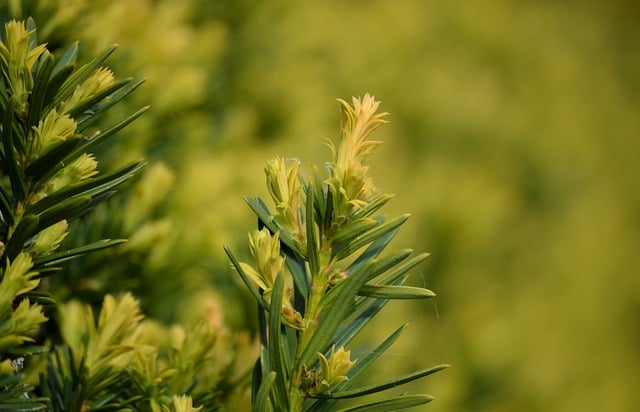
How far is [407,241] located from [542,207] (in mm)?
568

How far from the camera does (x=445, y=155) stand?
3.68 ft

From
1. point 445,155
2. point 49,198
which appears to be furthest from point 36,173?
point 445,155

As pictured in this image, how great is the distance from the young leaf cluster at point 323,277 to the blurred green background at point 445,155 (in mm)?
32

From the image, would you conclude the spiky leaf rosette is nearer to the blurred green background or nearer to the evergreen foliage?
the evergreen foliage

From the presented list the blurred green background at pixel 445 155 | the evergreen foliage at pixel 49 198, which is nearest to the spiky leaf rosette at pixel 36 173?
the evergreen foliage at pixel 49 198

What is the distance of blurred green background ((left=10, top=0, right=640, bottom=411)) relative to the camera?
46 centimetres

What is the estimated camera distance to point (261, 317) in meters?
0.22

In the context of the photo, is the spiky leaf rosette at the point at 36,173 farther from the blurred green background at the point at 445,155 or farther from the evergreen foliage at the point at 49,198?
the blurred green background at the point at 445,155

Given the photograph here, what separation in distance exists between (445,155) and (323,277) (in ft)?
3.06

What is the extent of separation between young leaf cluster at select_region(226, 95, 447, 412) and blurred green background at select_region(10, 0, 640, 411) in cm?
3

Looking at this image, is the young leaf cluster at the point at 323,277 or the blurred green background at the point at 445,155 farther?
the blurred green background at the point at 445,155

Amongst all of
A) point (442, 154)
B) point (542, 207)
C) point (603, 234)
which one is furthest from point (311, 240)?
point (603, 234)

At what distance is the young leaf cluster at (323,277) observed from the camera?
8.1 inches

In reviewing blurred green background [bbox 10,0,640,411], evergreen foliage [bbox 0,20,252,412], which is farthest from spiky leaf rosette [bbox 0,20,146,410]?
blurred green background [bbox 10,0,640,411]
